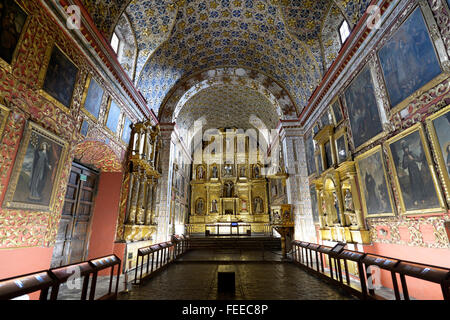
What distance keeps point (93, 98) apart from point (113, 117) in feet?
3.77

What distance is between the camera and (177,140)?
44.1ft

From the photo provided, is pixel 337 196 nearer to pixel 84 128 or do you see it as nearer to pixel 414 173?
pixel 414 173

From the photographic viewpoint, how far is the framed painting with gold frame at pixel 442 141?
3.72 metres

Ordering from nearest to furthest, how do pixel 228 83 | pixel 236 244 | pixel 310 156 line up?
1. pixel 310 156
2. pixel 236 244
3. pixel 228 83

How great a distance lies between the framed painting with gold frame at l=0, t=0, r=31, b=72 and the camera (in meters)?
3.67

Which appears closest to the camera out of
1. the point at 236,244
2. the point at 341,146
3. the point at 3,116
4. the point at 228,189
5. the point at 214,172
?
the point at 3,116

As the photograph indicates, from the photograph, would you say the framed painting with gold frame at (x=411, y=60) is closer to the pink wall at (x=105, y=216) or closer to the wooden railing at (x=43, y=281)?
the wooden railing at (x=43, y=281)

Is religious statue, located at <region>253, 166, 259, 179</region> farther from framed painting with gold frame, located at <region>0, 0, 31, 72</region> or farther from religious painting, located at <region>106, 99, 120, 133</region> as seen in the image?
framed painting with gold frame, located at <region>0, 0, 31, 72</region>

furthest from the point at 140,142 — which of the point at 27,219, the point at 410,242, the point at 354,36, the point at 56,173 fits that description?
the point at 410,242

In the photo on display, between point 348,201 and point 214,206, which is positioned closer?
point 348,201

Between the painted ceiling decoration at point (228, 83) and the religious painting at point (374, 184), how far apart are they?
21.4 feet

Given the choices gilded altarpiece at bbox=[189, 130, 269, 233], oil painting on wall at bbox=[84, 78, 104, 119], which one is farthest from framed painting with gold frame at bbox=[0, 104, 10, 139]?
gilded altarpiece at bbox=[189, 130, 269, 233]

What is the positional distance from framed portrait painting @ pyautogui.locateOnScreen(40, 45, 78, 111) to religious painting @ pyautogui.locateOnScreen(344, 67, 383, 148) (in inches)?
303

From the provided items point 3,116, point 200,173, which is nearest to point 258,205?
point 200,173
